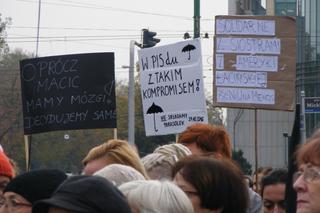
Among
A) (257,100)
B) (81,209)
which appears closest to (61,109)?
(257,100)

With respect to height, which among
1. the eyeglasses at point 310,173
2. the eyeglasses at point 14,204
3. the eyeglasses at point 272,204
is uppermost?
the eyeglasses at point 310,173

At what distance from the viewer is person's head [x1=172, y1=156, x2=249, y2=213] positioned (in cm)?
462

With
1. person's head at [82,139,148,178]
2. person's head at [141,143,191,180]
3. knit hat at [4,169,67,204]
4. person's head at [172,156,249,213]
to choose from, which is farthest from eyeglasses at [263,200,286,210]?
knit hat at [4,169,67,204]

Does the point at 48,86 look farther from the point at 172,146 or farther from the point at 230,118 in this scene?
the point at 230,118

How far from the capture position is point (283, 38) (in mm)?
12289

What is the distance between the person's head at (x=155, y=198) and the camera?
4.01 metres

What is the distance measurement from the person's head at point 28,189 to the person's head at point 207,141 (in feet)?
6.21

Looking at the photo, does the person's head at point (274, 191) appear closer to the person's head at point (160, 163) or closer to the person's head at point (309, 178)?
→ the person's head at point (160, 163)

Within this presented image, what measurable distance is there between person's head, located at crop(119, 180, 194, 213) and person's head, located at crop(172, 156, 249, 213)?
0.49 m

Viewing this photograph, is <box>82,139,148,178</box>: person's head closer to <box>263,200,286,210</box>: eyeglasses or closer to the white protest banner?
<box>263,200,286,210</box>: eyeglasses

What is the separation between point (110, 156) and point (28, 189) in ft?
4.20

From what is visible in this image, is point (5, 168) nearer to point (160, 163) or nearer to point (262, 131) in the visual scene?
point (160, 163)

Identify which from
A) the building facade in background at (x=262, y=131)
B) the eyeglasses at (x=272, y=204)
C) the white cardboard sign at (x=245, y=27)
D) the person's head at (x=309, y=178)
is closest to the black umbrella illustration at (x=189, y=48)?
the white cardboard sign at (x=245, y=27)

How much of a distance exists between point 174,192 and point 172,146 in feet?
7.03
